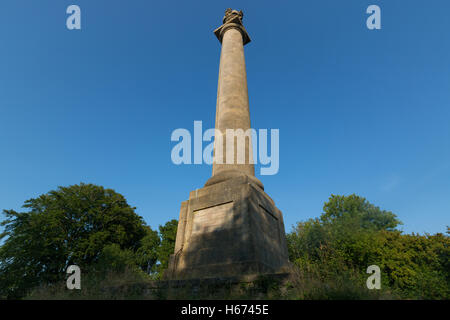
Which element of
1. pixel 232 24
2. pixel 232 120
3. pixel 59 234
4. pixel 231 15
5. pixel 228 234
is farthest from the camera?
pixel 59 234

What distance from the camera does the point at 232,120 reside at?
39.8 feet

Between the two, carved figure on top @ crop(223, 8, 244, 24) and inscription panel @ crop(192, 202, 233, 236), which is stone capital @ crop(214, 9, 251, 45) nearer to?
carved figure on top @ crop(223, 8, 244, 24)

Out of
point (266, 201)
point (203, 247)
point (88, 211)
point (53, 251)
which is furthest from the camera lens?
point (88, 211)

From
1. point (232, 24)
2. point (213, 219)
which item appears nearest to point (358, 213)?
point (232, 24)

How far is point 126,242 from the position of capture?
3109cm

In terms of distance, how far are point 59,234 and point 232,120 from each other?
2406 centimetres

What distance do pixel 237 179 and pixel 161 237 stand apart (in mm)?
27730

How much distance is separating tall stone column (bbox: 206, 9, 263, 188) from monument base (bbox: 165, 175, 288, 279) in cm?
101

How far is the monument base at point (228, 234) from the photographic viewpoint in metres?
8.02

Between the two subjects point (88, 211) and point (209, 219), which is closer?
point (209, 219)

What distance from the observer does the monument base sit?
802cm

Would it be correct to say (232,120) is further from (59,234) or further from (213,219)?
(59,234)

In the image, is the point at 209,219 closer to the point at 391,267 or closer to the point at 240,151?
the point at 240,151
